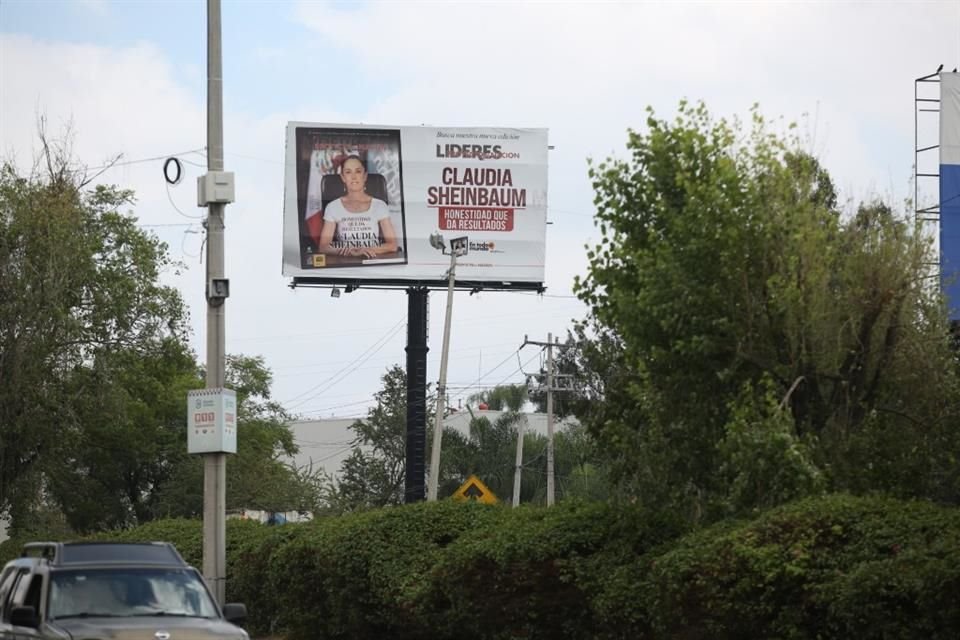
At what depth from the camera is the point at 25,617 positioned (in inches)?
514

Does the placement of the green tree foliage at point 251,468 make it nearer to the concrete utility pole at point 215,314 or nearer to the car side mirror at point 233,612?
the concrete utility pole at point 215,314

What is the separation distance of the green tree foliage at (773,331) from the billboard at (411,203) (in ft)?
123

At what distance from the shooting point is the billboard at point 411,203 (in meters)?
54.2

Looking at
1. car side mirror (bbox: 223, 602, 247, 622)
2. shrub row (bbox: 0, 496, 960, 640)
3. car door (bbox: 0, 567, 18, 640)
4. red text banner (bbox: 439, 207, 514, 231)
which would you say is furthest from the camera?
red text banner (bbox: 439, 207, 514, 231)

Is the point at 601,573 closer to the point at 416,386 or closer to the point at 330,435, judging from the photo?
the point at 416,386

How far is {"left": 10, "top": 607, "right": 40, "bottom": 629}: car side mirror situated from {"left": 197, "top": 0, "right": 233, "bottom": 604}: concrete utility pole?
6.53 meters

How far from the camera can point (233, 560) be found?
942 inches

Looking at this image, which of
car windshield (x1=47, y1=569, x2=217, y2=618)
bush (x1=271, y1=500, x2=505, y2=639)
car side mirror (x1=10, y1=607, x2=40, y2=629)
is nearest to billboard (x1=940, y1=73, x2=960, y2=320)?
bush (x1=271, y1=500, x2=505, y2=639)

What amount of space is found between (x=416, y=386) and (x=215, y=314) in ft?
122

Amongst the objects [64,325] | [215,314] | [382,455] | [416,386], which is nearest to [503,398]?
[382,455]

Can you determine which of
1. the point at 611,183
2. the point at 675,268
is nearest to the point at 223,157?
the point at 611,183

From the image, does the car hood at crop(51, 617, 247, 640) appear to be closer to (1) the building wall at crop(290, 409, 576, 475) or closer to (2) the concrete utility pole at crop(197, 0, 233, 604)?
(2) the concrete utility pole at crop(197, 0, 233, 604)

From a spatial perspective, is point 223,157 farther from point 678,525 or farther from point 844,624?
point 844,624

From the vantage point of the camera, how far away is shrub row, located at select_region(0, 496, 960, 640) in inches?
443
